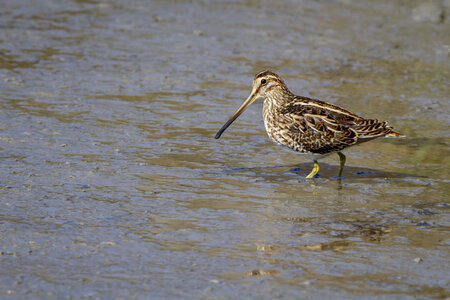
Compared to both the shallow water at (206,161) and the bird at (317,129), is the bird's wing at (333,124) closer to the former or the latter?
the bird at (317,129)

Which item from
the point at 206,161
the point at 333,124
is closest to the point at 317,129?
the point at 333,124

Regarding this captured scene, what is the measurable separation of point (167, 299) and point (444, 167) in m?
4.40

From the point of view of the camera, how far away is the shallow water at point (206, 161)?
206 inches

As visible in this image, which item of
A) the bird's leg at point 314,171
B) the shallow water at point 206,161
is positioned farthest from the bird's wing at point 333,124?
the shallow water at point 206,161

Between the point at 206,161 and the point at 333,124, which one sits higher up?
the point at 333,124

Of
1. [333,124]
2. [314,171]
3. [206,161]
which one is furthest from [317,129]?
[206,161]

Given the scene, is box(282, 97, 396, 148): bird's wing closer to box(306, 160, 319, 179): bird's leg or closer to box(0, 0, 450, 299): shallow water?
box(306, 160, 319, 179): bird's leg

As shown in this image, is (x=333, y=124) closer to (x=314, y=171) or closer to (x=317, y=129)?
(x=317, y=129)

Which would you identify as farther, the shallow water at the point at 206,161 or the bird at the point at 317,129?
the bird at the point at 317,129

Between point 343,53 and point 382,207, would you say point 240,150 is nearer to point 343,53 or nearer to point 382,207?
point 382,207

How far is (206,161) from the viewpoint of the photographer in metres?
8.02

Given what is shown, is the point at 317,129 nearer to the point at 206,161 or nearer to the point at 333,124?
the point at 333,124

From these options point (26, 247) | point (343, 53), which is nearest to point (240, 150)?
point (26, 247)

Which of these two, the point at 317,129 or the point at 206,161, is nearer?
the point at 317,129
